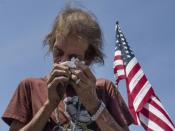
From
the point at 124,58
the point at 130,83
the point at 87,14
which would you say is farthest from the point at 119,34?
the point at 87,14

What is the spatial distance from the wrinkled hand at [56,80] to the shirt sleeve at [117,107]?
1.41ft

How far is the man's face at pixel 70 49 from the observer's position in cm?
409

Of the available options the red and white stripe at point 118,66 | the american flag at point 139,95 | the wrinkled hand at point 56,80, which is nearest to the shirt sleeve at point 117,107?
the wrinkled hand at point 56,80

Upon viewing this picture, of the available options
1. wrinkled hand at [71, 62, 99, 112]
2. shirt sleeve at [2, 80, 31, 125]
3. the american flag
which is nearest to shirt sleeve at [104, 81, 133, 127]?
wrinkled hand at [71, 62, 99, 112]

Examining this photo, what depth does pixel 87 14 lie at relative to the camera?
437cm

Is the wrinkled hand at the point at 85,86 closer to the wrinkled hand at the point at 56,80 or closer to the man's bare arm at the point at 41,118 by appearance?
the wrinkled hand at the point at 56,80

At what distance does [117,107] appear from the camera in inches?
164

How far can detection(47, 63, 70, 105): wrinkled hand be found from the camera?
12.6 feet

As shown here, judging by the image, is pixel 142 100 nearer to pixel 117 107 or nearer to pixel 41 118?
pixel 117 107

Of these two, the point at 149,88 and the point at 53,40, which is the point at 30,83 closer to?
the point at 53,40

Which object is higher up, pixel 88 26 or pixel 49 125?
pixel 88 26

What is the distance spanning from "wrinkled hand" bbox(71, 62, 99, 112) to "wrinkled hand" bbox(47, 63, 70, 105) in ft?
0.16

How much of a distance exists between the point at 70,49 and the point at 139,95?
9.25 m

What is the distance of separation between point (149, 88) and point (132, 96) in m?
0.48
